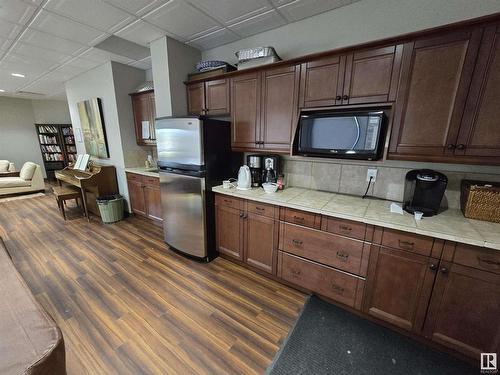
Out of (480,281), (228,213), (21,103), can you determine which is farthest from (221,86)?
(21,103)

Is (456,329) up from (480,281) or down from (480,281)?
down

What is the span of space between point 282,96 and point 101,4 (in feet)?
6.28

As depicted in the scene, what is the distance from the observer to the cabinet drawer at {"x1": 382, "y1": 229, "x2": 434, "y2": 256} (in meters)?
1.37

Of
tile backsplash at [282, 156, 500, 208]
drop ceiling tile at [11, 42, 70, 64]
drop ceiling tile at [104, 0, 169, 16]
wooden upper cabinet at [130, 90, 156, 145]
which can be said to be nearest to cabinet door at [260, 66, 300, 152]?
tile backsplash at [282, 156, 500, 208]

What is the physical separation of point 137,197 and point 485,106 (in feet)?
14.2

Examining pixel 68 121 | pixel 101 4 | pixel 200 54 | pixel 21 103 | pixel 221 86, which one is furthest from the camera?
pixel 68 121

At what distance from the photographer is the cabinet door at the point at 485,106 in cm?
128

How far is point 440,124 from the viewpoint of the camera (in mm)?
1467

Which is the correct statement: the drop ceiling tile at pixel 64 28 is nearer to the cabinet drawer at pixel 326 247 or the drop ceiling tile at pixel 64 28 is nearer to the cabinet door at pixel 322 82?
the cabinet door at pixel 322 82

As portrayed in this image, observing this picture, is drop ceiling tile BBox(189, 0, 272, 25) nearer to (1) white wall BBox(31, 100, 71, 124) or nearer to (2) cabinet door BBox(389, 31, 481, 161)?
(2) cabinet door BBox(389, 31, 481, 161)

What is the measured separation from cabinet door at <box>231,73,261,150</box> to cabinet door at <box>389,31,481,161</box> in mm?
1269

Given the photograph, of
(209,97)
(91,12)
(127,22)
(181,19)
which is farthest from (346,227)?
(91,12)

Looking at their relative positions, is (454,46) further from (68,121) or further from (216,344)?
(68,121)

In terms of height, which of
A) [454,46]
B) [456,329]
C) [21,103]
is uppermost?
[21,103]
